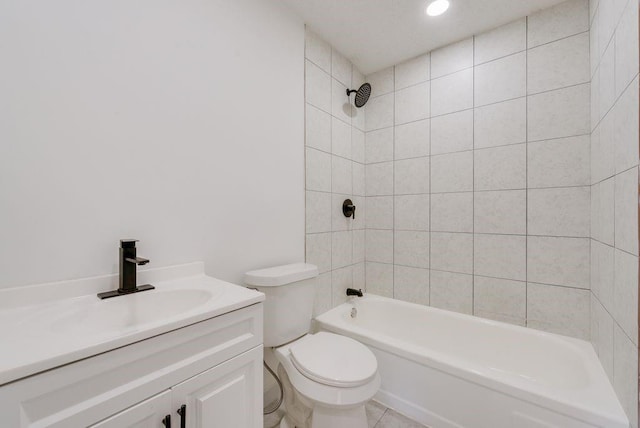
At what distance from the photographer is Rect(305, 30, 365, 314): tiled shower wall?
1.85 metres

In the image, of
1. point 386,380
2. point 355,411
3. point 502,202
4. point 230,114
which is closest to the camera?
point 355,411

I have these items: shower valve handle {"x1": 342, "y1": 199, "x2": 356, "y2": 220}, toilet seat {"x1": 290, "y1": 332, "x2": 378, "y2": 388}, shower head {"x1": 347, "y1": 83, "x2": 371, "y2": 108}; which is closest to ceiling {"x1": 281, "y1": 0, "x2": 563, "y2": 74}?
shower head {"x1": 347, "y1": 83, "x2": 371, "y2": 108}

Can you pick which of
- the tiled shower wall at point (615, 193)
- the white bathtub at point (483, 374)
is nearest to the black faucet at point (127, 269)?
the white bathtub at point (483, 374)

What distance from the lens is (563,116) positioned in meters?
1.58

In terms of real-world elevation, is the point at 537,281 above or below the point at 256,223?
below

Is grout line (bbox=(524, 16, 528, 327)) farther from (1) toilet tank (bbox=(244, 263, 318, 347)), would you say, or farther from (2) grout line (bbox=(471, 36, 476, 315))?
(1) toilet tank (bbox=(244, 263, 318, 347))

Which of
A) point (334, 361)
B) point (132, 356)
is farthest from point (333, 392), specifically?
point (132, 356)

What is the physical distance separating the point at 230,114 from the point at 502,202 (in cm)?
178

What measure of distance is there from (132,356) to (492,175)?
2089 mm

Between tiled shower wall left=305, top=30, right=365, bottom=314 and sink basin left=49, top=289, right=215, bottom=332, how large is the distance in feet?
2.95

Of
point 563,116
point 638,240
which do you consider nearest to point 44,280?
point 638,240

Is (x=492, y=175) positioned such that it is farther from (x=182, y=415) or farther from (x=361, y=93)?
(x=182, y=415)

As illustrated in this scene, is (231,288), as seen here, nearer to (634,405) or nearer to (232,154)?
(232,154)

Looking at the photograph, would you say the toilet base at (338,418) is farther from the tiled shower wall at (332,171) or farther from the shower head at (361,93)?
the shower head at (361,93)
